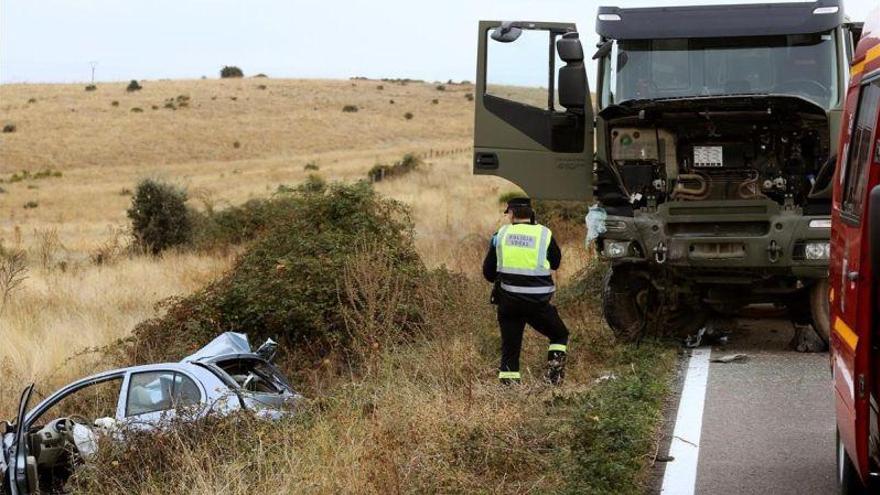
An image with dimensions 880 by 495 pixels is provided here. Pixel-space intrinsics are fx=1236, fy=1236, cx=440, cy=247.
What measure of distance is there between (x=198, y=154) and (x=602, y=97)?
53.9 m

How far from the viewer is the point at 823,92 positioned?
417 inches

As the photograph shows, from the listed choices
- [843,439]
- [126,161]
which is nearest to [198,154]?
[126,161]

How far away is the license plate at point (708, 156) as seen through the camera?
11.0 meters

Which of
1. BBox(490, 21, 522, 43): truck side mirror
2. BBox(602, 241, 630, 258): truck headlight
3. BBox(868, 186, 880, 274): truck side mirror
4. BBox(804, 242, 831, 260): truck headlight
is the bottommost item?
BBox(602, 241, 630, 258): truck headlight

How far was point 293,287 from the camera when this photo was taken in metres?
13.8

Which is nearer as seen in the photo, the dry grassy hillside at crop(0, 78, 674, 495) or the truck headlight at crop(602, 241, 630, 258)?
the dry grassy hillside at crop(0, 78, 674, 495)

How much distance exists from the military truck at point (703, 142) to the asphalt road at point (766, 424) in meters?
0.70

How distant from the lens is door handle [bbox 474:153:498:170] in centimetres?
1170

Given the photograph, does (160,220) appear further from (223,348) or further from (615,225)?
(615,225)

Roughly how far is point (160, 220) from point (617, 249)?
16.7 m

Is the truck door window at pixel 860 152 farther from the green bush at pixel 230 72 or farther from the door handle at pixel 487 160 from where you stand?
the green bush at pixel 230 72

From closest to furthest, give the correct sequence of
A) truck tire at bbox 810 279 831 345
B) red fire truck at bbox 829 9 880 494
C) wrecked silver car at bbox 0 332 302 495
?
red fire truck at bbox 829 9 880 494 → wrecked silver car at bbox 0 332 302 495 → truck tire at bbox 810 279 831 345

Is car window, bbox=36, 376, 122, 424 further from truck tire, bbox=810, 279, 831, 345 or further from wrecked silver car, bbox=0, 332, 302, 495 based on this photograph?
truck tire, bbox=810, 279, 831, 345

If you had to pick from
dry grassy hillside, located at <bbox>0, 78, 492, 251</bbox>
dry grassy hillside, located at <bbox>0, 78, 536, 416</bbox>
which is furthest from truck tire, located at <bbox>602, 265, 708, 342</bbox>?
dry grassy hillside, located at <bbox>0, 78, 492, 251</bbox>
